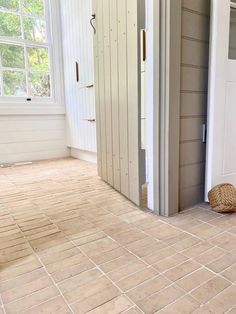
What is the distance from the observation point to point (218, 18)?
1.50 metres

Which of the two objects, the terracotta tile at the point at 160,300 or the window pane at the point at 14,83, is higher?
the window pane at the point at 14,83

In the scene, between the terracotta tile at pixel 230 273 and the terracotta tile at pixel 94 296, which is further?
the terracotta tile at pixel 230 273

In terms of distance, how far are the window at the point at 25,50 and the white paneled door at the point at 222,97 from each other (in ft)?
Result: 9.83

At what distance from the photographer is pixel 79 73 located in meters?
3.41

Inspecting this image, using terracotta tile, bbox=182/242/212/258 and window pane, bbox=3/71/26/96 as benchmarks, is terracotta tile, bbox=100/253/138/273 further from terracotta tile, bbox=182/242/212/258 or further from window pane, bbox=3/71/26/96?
window pane, bbox=3/71/26/96

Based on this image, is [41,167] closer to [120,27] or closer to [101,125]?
[101,125]

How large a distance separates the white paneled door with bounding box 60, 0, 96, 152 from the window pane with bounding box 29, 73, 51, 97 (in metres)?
0.32

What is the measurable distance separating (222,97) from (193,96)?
0.20 metres

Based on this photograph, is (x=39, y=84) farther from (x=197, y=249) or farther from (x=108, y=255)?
(x=197, y=249)

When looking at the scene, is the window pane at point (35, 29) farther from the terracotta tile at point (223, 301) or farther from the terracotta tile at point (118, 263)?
the terracotta tile at point (223, 301)

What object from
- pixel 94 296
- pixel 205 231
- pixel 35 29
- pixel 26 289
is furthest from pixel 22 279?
pixel 35 29

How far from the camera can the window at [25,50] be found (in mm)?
3537

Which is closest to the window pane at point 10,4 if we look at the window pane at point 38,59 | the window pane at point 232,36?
the window pane at point 38,59

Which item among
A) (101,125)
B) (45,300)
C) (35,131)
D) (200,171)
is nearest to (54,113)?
(35,131)
